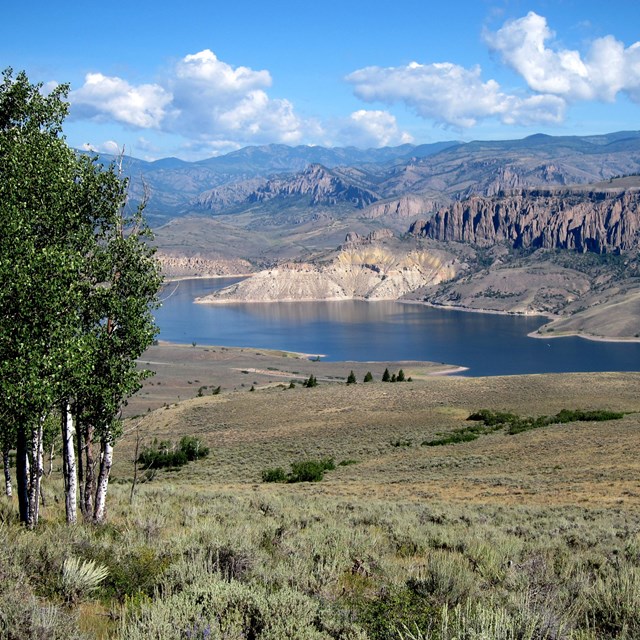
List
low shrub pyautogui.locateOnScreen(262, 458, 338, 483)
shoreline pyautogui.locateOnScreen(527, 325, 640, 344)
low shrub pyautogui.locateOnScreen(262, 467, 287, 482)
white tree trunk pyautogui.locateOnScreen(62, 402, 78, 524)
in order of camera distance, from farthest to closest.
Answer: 1. shoreline pyautogui.locateOnScreen(527, 325, 640, 344)
2. low shrub pyautogui.locateOnScreen(262, 467, 287, 482)
3. low shrub pyautogui.locateOnScreen(262, 458, 338, 483)
4. white tree trunk pyautogui.locateOnScreen(62, 402, 78, 524)

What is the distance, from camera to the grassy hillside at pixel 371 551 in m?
5.70

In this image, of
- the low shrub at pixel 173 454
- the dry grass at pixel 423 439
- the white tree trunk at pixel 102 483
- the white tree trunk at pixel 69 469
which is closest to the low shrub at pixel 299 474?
the dry grass at pixel 423 439

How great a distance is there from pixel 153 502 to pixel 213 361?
108168mm

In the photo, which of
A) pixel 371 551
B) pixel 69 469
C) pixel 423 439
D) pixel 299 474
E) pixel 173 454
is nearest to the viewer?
pixel 371 551

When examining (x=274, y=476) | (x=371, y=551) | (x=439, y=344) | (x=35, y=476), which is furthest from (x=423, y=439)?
(x=439, y=344)

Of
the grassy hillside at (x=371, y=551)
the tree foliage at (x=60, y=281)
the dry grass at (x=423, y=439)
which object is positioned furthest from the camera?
the dry grass at (x=423, y=439)

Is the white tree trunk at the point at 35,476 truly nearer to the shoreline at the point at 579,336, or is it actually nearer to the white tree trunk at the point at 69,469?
the white tree trunk at the point at 69,469

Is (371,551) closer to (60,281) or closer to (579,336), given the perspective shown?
(60,281)

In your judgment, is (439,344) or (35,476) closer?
(35,476)

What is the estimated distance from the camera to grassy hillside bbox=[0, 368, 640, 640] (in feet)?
18.7

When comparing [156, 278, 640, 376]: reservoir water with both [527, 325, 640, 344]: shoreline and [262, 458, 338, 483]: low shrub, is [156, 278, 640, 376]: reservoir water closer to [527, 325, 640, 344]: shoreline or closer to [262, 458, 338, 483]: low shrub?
[527, 325, 640, 344]: shoreline

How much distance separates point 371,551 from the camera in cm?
963

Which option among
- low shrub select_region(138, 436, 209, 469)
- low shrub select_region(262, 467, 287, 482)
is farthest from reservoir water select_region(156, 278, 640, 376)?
low shrub select_region(262, 467, 287, 482)

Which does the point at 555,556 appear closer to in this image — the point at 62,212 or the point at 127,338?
the point at 127,338
